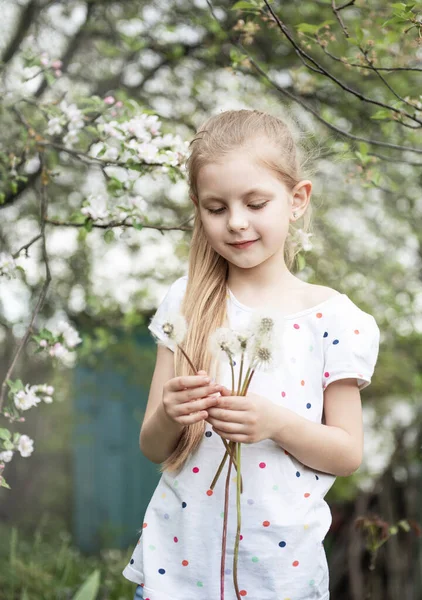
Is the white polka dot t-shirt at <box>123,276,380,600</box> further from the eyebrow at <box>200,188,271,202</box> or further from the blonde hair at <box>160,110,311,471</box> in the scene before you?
the eyebrow at <box>200,188,271,202</box>

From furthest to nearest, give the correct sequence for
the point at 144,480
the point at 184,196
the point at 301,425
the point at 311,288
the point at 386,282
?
the point at 144,480 → the point at 184,196 → the point at 386,282 → the point at 311,288 → the point at 301,425

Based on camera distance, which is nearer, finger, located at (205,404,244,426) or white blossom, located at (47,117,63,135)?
finger, located at (205,404,244,426)

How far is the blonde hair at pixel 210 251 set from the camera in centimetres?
160

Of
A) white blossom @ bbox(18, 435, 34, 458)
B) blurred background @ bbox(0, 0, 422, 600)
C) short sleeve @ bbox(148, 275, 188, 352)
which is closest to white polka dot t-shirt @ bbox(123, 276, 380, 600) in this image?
short sleeve @ bbox(148, 275, 188, 352)

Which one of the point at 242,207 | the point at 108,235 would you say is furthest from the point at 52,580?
the point at 242,207

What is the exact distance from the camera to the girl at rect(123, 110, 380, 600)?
1533 mm

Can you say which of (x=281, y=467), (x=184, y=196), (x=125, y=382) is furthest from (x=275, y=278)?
(x=125, y=382)

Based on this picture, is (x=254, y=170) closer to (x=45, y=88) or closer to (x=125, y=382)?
(x=45, y=88)

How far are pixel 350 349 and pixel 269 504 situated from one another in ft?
1.17

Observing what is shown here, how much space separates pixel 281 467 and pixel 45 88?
2.73 metres

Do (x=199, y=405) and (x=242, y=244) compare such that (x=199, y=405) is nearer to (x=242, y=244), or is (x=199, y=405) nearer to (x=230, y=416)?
(x=230, y=416)

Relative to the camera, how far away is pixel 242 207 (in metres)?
1.55

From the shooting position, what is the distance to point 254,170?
61.4 inches

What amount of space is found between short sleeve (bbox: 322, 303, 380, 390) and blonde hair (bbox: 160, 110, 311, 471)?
0.77 ft
